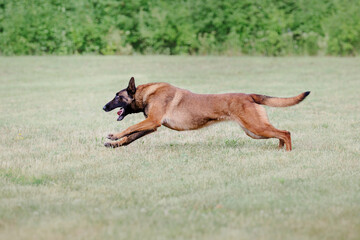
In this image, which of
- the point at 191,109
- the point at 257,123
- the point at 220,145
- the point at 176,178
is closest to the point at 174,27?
the point at 220,145

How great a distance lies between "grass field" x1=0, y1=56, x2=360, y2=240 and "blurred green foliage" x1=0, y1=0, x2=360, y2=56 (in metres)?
10.6

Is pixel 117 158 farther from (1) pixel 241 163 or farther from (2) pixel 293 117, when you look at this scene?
(2) pixel 293 117

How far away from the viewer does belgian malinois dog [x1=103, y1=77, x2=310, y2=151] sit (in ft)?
22.1

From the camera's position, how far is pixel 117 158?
21.4ft

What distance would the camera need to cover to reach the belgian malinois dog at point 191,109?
675cm

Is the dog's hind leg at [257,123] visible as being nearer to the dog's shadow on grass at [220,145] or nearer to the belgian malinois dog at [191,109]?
the belgian malinois dog at [191,109]

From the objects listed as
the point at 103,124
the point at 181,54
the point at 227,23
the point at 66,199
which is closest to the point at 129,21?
the point at 181,54

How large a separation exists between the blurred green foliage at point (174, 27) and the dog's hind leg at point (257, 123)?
15869mm

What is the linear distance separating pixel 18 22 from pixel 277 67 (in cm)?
1042

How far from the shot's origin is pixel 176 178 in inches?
217

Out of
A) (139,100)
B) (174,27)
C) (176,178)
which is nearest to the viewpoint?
(176,178)

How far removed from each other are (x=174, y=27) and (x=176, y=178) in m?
18.2

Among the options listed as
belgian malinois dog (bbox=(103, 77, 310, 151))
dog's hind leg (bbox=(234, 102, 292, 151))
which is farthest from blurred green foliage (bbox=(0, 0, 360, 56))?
dog's hind leg (bbox=(234, 102, 292, 151))

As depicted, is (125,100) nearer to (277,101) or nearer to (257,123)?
(257,123)
